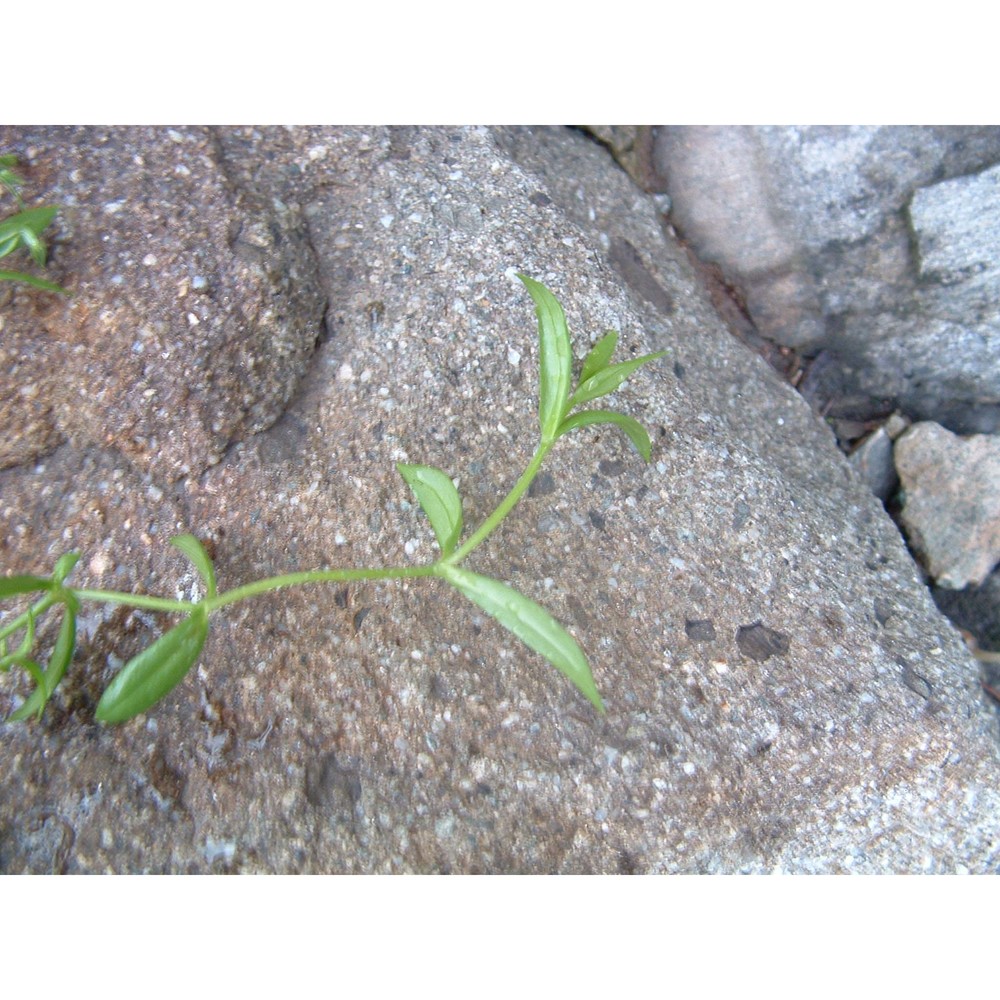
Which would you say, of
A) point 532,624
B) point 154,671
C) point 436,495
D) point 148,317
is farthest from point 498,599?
point 148,317

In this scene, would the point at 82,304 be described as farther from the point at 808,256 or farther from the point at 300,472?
the point at 808,256

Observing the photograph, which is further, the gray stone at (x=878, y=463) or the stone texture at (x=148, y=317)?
the gray stone at (x=878, y=463)

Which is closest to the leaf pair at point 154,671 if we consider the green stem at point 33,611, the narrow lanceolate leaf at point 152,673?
the narrow lanceolate leaf at point 152,673

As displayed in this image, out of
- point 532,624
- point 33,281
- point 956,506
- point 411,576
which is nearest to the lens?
point 532,624

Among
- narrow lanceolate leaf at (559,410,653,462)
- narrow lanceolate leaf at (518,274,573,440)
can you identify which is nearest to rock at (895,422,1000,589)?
narrow lanceolate leaf at (559,410,653,462)

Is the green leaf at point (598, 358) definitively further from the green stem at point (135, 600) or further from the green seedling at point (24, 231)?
the green seedling at point (24, 231)

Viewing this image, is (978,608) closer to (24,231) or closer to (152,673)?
(152,673)

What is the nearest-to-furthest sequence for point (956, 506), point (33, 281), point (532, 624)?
point (532, 624) → point (33, 281) → point (956, 506)
